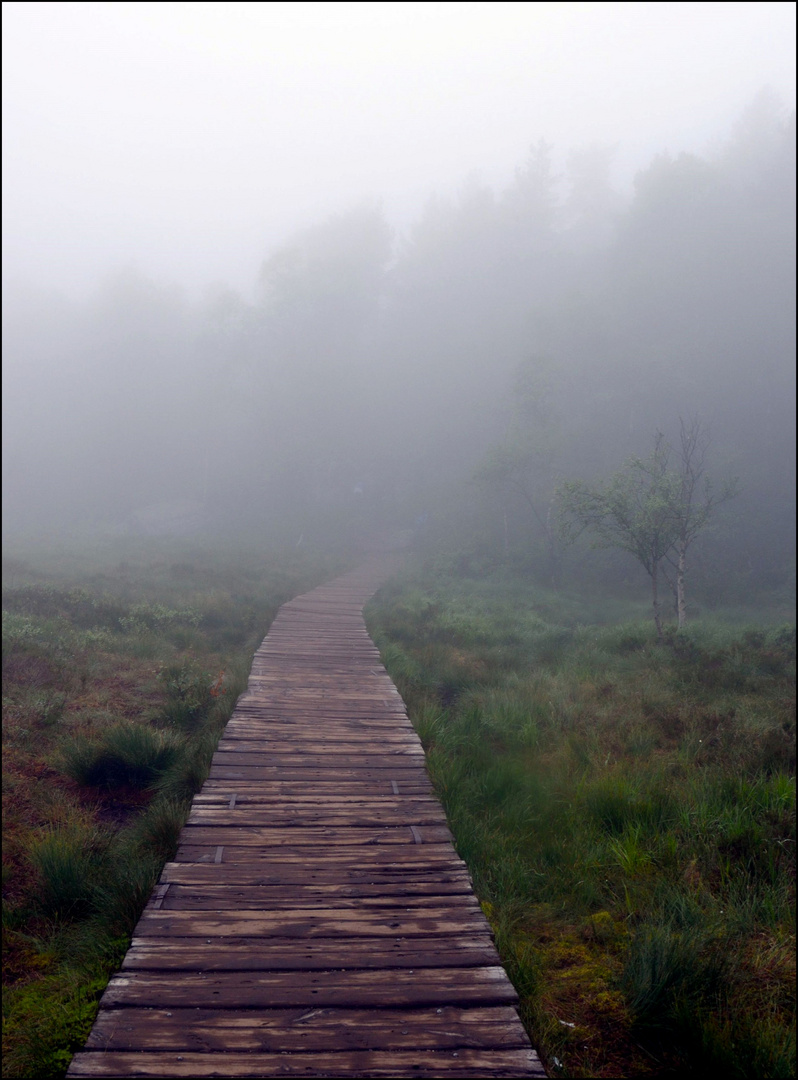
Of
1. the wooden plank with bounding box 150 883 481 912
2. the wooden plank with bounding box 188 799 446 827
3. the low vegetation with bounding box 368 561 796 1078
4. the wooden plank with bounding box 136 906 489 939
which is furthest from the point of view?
the wooden plank with bounding box 188 799 446 827

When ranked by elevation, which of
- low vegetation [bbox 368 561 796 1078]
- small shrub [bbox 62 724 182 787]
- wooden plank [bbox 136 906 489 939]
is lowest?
low vegetation [bbox 368 561 796 1078]

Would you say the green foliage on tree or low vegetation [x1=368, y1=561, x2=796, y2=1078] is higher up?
the green foliage on tree

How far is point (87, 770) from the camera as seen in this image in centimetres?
576

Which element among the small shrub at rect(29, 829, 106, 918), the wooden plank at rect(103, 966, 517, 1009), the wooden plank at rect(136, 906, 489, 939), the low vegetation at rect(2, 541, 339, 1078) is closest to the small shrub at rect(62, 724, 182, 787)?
the low vegetation at rect(2, 541, 339, 1078)

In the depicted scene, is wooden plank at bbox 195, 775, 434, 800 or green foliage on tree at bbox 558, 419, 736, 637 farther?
green foliage on tree at bbox 558, 419, 736, 637

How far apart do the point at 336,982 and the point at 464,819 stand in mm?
2094

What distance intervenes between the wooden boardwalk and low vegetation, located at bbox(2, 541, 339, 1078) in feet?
0.87

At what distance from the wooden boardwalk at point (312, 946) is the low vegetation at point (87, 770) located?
0.87ft

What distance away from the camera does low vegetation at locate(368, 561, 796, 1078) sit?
3049 millimetres

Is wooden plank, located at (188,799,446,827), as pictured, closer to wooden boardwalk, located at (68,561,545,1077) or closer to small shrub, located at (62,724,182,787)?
wooden boardwalk, located at (68,561,545,1077)

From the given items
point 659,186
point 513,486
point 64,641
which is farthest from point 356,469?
point 64,641

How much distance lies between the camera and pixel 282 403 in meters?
54.8

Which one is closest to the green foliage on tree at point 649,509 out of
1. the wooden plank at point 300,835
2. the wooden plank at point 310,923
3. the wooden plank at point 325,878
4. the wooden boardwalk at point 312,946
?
the wooden boardwalk at point 312,946

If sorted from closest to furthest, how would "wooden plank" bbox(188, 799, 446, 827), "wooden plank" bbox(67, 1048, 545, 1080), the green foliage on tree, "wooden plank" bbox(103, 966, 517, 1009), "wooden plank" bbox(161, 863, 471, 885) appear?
"wooden plank" bbox(67, 1048, 545, 1080) < "wooden plank" bbox(103, 966, 517, 1009) < "wooden plank" bbox(161, 863, 471, 885) < "wooden plank" bbox(188, 799, 446, 827) < the green foliage on tree
